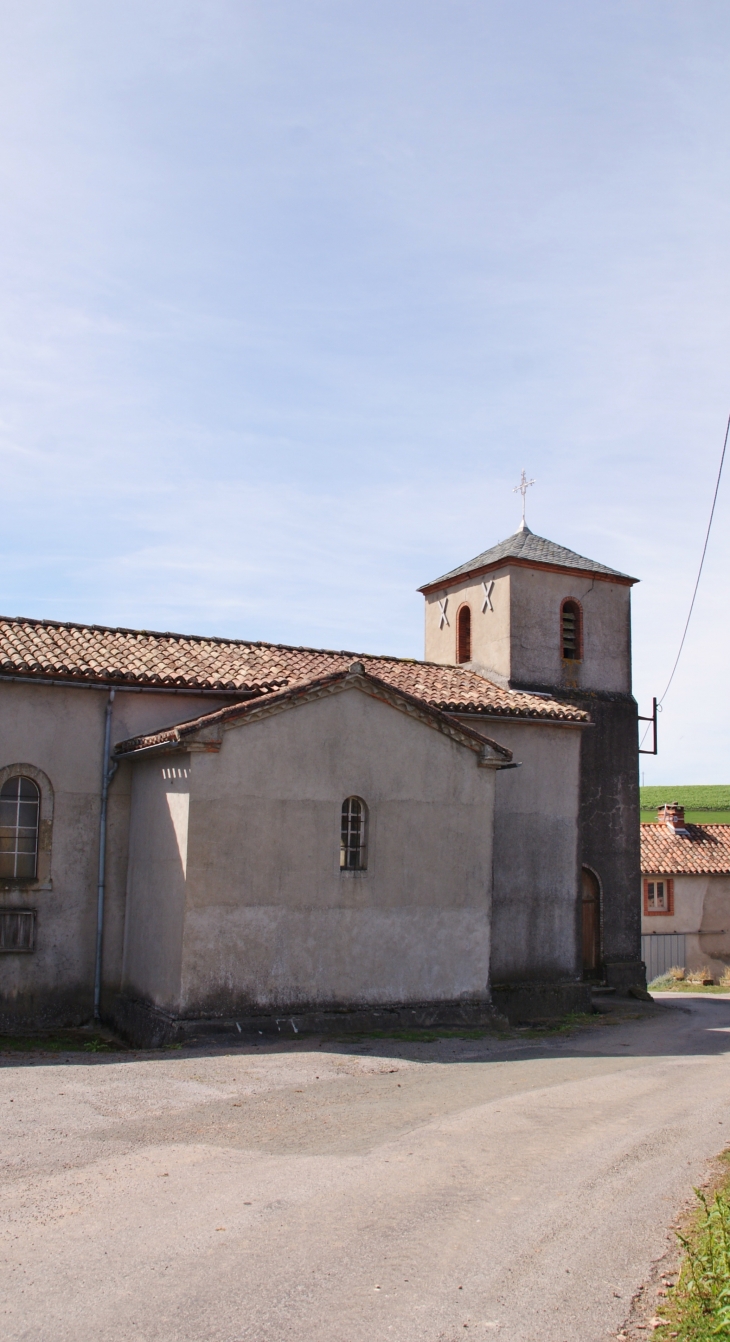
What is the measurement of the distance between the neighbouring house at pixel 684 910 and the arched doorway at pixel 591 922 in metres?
12.8

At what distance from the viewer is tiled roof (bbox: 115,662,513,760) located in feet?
48.5

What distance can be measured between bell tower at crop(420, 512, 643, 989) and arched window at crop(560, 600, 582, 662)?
2cm

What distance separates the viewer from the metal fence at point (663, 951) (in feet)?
115

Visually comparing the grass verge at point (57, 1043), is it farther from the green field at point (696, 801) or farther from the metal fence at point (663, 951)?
the green field at point (696, 801)

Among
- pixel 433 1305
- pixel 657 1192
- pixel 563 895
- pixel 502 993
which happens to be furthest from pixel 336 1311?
pixel 563 895

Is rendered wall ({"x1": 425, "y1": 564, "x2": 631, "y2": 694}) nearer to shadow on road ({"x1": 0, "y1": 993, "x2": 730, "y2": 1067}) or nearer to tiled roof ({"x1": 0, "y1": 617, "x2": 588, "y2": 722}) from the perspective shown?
tiled roof ({"x1": 0, "y1": 617, "x2": 588, "y2": 722})

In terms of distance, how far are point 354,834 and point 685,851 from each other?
23234 mm

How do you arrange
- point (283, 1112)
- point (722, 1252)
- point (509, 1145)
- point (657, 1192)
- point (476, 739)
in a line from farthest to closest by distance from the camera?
point (476, 739) < point (283, 1112) < point (509, 1145) < point (657, 1192) < point (722, 1252)

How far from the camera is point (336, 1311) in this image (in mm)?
5625

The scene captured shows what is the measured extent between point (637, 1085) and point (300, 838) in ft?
18.6

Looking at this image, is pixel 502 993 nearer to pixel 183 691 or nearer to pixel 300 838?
pixel 300 838

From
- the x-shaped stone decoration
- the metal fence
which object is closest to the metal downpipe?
the x-shaped stone decoration

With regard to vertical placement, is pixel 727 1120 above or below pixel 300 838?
below

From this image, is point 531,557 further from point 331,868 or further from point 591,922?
point 331,868
